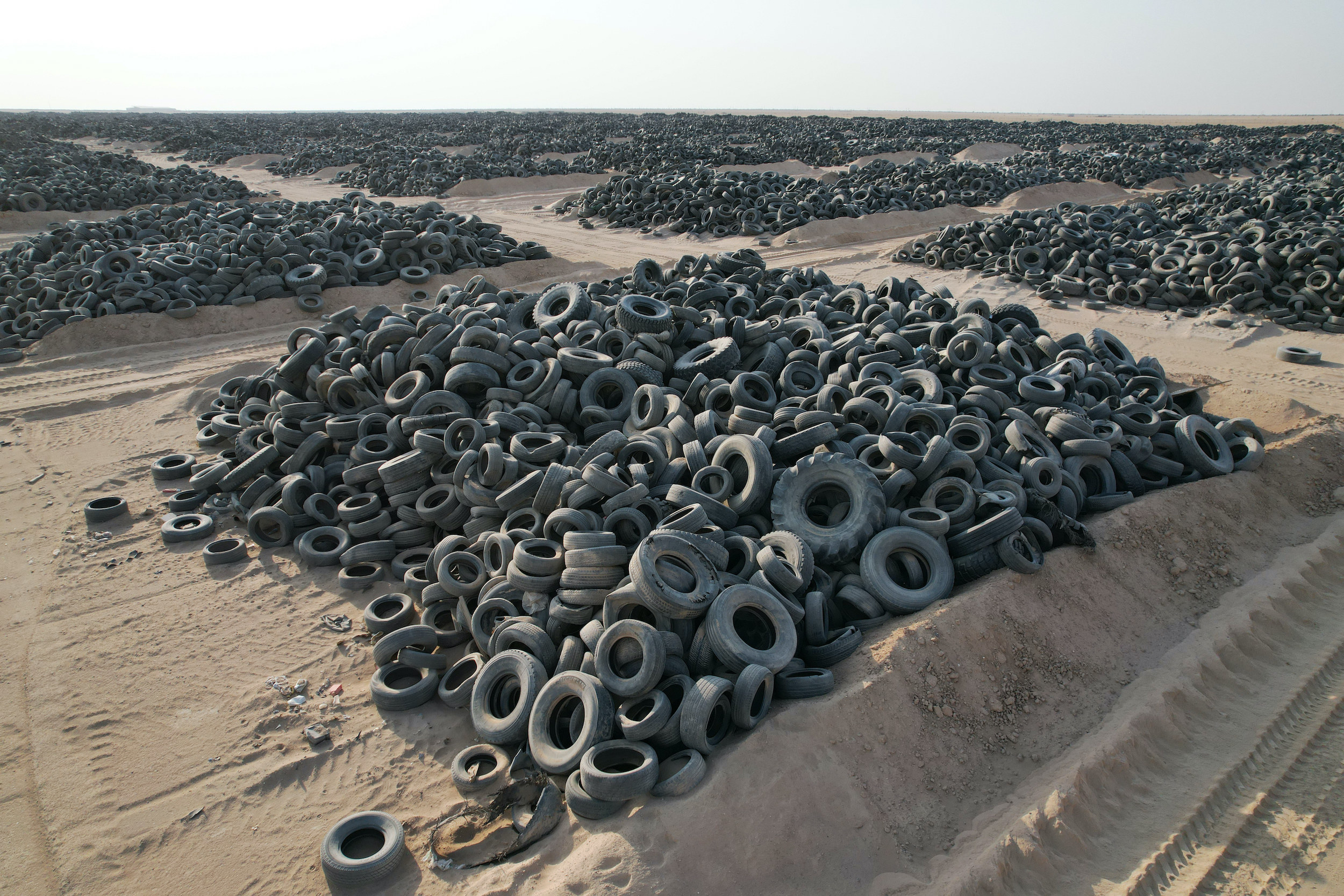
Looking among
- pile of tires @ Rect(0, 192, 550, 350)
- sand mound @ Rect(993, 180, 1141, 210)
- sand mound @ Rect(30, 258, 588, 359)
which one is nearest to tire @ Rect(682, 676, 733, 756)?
sand mound @ Rect(30, 258, 588, 359)

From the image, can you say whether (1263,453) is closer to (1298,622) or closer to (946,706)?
(1298,622)

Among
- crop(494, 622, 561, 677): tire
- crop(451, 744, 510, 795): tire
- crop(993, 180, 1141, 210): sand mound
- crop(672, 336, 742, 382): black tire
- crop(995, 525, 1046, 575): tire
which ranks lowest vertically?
crop(451, 744, 510, 795): tire

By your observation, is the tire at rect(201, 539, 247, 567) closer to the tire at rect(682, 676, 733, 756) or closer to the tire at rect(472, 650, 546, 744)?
the tire at rect(472, 650, 546, 744)

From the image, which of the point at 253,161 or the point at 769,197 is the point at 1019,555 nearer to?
the point at 769,197

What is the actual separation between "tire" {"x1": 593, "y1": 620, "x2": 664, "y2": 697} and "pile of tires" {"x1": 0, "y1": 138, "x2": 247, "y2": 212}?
A: 29510mm

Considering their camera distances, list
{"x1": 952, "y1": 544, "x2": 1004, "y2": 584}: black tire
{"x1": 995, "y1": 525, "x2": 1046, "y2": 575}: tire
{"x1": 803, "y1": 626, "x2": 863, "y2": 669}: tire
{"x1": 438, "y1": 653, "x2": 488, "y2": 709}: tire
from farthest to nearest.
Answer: {"x1": 952, "y1": 544, "x2": 1004, "y2": 584}: black tire
{"x1": 995, "y1": 525, "x2": 1046, "y2": 575}: tire
{"x1": 438, "y1": 653, "x2": 488, "y2": 709}: tire
{"x1": 803, "y1": 626, "x2": 863, "y2": 669}: tire

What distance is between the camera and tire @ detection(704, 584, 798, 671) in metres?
4.81

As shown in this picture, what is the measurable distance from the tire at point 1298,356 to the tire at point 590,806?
1331cm

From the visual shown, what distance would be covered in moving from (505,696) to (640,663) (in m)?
1.14

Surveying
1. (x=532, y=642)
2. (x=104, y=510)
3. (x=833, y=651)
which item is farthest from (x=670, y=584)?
(x=104, y=510)

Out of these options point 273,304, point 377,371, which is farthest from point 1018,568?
point 273,304

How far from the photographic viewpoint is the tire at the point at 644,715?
4453 mm

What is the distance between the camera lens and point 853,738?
448cm

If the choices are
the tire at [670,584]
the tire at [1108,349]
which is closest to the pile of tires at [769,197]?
the tire at [1108,349]
